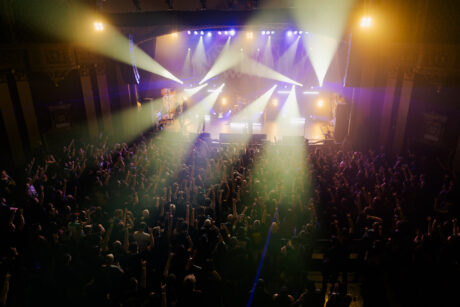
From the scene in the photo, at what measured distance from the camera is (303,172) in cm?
768

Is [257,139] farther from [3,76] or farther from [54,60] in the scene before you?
[3,76]

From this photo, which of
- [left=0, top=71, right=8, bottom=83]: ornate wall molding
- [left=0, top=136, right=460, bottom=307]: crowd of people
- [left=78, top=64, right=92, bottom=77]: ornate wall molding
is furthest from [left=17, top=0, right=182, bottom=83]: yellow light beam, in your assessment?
[left=0, top=136, right=460, bottom=307]: crowd of people

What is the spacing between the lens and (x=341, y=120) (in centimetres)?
1267

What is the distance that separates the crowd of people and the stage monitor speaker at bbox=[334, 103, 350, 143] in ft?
18.1

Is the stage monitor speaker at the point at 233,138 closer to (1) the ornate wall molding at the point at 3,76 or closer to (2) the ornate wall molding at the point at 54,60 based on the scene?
(2) the ornate wall molding at the point at 54,60

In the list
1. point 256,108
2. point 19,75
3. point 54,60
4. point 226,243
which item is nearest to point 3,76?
point 19,75

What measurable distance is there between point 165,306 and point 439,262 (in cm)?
417

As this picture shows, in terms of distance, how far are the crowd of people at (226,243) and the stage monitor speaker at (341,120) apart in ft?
18.1

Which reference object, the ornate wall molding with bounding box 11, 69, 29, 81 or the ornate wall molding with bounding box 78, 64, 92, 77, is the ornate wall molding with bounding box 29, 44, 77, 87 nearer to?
the ornate wall molding with bounding box 11, 69, 29, 81

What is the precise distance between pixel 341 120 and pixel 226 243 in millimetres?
9347

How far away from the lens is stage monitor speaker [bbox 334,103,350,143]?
1257 cm

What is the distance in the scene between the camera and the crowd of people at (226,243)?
14.1ft

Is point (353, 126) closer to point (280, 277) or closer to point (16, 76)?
point (280, 277)

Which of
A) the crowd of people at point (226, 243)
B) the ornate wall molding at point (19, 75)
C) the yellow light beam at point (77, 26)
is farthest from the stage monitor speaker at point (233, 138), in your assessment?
the ornate wall molding at point (19, 75)
